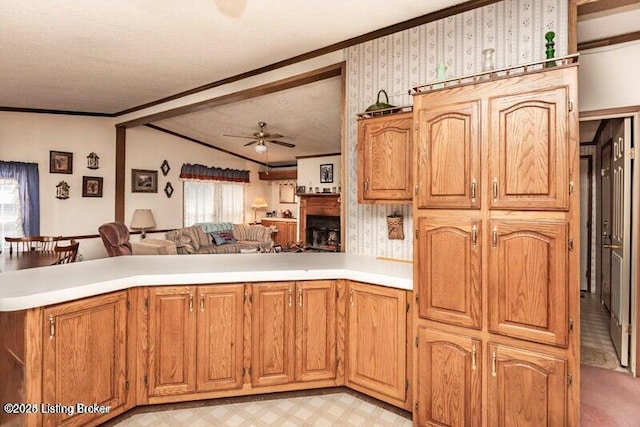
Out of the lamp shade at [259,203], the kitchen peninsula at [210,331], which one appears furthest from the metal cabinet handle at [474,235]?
the lamp shade at [259,203]

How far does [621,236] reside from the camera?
2898 mm

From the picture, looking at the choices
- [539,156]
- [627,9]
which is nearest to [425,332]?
[539,156]

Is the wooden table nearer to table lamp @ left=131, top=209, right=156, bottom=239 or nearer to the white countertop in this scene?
the white countertop

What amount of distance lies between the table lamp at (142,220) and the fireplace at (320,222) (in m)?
3.45

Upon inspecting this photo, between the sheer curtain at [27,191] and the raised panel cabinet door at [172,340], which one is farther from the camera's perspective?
the sheer curtain at [27,191]

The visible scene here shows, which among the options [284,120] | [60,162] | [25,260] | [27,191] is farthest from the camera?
[284,120]

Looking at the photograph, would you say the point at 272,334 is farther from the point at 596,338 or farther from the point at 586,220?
the point at 586,220

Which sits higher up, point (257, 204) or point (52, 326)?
point (257, 204)

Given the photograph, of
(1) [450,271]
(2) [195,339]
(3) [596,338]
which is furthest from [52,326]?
(3) [596,338]

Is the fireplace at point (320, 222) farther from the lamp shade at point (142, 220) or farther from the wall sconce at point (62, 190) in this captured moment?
the wall sconce at point (62, 190)

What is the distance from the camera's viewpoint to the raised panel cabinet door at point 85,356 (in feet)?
5.82

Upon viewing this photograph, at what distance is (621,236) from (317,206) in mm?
6340

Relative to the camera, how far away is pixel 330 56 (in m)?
3.18

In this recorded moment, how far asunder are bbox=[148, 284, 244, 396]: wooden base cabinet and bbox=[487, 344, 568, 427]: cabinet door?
4.86ft
